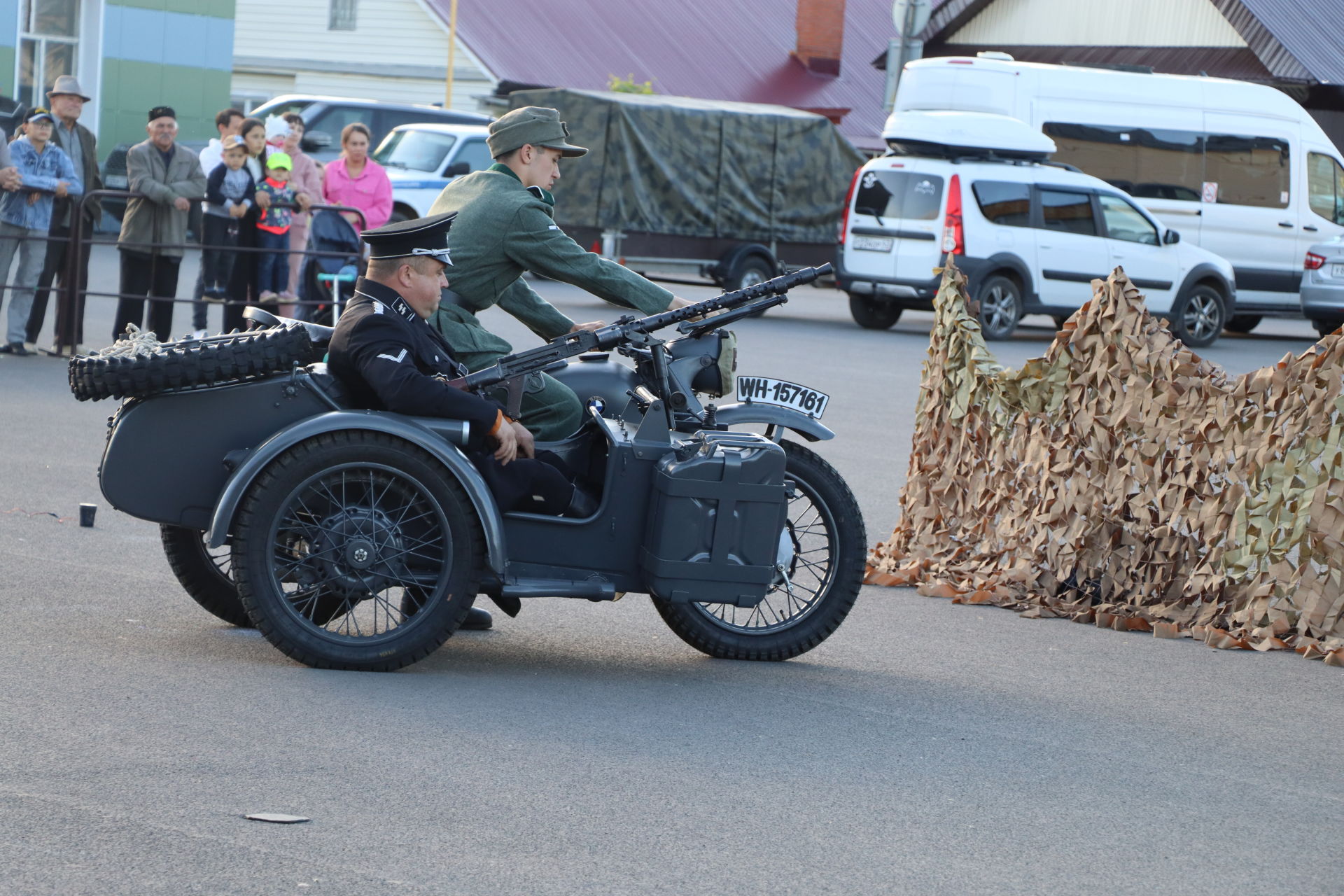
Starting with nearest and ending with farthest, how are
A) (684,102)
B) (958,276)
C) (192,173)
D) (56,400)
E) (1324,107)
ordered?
(958,276) < (56,400) < (192,173) < (684,102) < (1324,107)

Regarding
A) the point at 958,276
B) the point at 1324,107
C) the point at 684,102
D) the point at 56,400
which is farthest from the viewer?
the point at 1324,107

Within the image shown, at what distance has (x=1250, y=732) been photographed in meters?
5.86

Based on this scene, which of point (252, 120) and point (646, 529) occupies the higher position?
point (252, 120)

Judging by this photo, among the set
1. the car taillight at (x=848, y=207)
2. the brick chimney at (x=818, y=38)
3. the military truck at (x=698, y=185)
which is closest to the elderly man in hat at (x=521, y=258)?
the car taillight at (x=848, y=207)

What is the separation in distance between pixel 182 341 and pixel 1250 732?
3.68 meters

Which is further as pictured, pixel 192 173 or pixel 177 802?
pixel 192 173

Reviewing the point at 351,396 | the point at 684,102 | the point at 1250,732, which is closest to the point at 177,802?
the point at 351,396

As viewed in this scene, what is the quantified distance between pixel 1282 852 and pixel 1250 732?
4.26 ft

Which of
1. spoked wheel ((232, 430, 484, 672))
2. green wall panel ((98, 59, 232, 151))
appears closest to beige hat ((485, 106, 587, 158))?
spoked wheel ((232, 430, 484, 672))

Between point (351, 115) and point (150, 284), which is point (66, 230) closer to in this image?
point (150, 284)

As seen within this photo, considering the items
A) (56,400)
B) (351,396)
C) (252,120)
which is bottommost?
(56,400)

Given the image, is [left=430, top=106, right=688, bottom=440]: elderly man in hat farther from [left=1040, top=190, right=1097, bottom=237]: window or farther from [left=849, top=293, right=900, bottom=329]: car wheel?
[left=849, top=293, right=900, bottom=329]: car wheel

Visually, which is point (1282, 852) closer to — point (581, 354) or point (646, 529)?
point (646, 529)

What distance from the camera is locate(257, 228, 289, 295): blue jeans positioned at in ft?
50.5
